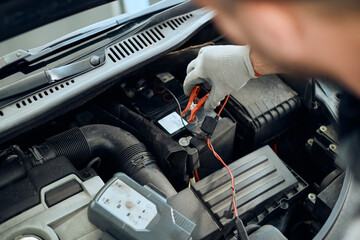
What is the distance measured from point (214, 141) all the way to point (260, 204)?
0.26 m

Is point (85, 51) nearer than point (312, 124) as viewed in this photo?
Yes

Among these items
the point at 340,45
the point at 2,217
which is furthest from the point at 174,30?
the point at 340,45

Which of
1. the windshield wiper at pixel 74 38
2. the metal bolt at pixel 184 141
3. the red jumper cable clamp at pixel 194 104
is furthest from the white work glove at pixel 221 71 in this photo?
the windshield wiper at pixel 74 38

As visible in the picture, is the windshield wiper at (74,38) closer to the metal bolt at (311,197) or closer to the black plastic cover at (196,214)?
the black plastic cover at (196,214)

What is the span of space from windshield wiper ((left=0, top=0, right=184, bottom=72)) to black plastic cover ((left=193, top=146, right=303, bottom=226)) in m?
0.60

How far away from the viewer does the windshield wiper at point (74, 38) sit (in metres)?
1.20

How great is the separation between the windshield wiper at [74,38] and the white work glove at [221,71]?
0.78 ft

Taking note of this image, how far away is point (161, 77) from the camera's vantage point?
5.09 feet

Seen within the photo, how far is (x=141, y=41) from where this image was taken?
53.1 inches

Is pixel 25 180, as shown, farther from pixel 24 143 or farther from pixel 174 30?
pixel 174 30

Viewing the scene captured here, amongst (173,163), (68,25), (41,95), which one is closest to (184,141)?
(173,163)

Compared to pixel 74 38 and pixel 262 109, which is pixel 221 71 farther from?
pixel 74 38

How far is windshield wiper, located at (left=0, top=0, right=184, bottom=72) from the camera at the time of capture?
1.20 metres

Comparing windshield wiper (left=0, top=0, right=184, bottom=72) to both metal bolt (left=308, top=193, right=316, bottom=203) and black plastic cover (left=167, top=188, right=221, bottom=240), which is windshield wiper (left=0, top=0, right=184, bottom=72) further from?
metal bolt (left=308, top=193, right=316, bottom=203)
